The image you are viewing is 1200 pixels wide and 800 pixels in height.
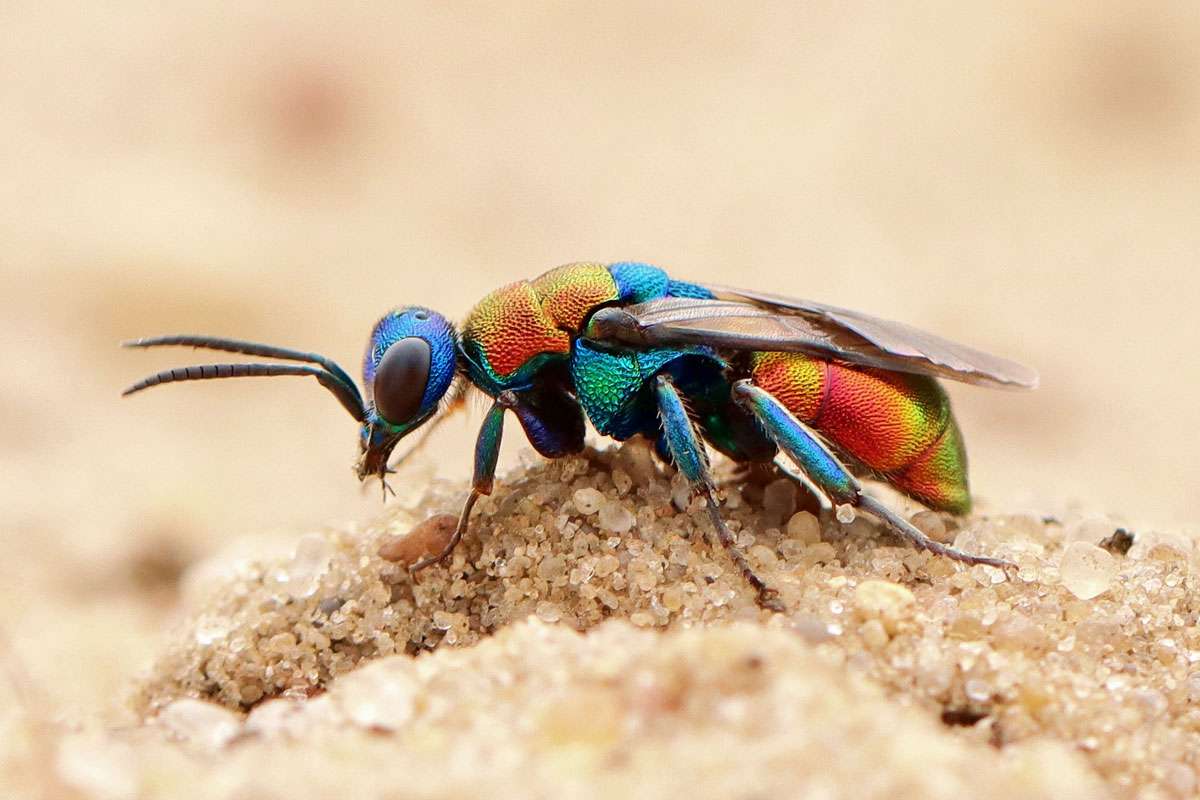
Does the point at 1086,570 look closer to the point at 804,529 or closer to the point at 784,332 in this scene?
the point at 804,529

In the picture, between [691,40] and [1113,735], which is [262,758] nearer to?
[1113,735]

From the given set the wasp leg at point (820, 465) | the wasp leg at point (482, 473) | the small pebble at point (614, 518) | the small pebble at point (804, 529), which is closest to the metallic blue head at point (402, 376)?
the wasp leg at point (482, 473)

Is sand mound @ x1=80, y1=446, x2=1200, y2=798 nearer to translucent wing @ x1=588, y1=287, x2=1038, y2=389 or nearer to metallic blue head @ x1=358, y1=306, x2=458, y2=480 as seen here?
metallic blue head @ x1=358, y1=306, x2=458, y2=480

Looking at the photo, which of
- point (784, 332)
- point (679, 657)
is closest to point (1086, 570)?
point (784, 332)

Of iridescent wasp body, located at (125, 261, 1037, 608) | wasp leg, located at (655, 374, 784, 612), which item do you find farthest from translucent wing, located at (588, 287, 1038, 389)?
wasp leg, located at (655, 374, 784, 612)

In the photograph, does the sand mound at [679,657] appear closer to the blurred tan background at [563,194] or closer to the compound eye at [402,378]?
the compound eye at [402,378]

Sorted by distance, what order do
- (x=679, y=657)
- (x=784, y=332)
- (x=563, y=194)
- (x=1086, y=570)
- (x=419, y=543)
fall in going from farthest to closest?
(x=563, y=194)
(x=784, y=332)
(x=419, y=543)
(x=1086, y=570)
(x=679, y=657)

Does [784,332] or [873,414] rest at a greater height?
[784,332]
